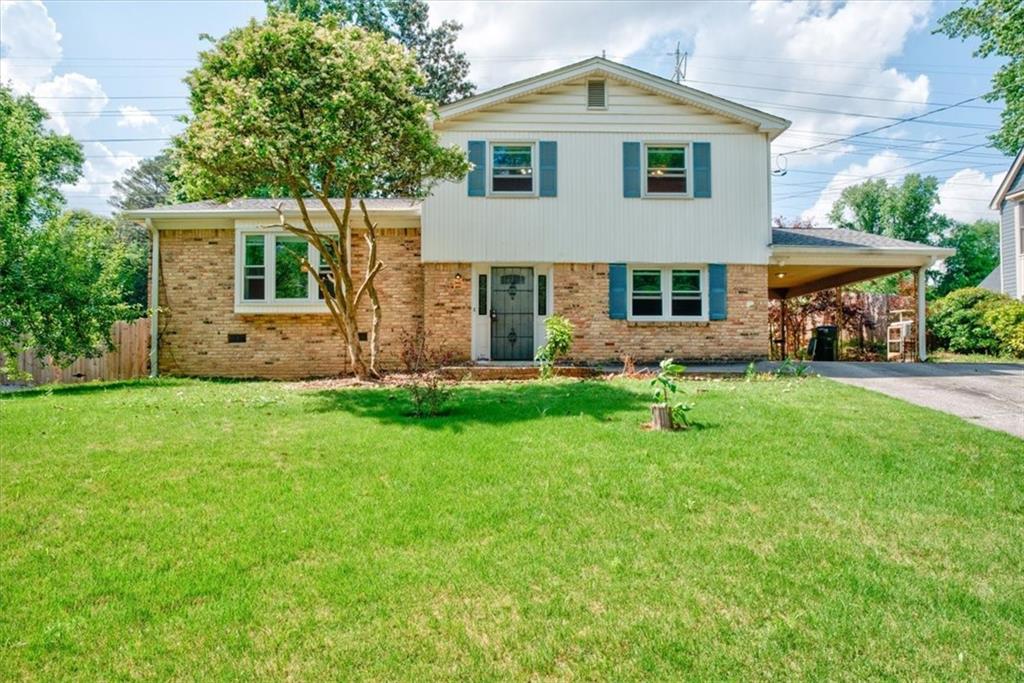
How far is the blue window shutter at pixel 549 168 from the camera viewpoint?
1298 cm

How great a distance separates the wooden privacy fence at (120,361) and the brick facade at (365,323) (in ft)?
2.00

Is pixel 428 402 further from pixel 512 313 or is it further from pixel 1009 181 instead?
pixel 1009 181

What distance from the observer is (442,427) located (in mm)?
6492

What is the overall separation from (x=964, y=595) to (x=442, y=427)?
4582 millimetres

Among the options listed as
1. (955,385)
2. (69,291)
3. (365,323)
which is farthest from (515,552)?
(69,291)

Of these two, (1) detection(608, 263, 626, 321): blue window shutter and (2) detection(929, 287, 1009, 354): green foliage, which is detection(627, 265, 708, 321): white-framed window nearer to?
(1) detection(608, 263, 626, 321): blue window shutter

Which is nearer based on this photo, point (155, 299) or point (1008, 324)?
point (155, 299)

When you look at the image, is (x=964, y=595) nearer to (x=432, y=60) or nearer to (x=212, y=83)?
(x=212, y=83)

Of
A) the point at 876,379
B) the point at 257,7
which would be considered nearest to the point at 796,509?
the point at 876,379

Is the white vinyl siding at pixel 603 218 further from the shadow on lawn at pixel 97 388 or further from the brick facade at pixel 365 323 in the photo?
the shadow on lawn at pixel 97 388

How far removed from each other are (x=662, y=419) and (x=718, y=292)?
301 inches

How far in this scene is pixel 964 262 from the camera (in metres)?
35.2

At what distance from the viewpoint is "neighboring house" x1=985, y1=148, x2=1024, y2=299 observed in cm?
1894

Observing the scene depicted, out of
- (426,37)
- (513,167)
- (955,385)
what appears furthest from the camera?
(426,37)
